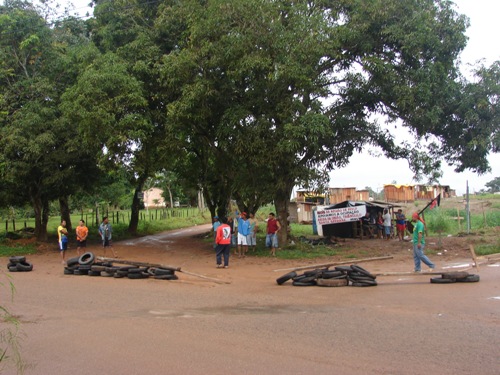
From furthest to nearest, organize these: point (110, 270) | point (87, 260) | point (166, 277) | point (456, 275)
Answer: point (87, 260) → point (110, 270) → point (166, 277) → point (456, 275)

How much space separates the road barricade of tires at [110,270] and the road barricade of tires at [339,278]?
381 cm

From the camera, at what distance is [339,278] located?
10820mm

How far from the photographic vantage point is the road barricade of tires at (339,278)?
34.9 feet

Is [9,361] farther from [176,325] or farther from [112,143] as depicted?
[112,143]

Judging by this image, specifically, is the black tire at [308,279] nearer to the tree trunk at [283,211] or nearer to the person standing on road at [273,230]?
the person standing on road at [273,230]

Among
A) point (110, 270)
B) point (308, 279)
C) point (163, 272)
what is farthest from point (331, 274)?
point (110, 270)

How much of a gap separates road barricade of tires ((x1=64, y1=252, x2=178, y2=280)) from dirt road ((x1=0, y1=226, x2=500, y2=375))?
58 centimetres

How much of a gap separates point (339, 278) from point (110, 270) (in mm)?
6815

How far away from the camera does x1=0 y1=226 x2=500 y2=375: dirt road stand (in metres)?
5.32

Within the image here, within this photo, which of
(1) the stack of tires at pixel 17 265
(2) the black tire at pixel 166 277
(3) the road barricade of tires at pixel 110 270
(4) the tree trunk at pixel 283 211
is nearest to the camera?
(2) the black tire at pixel 166 277

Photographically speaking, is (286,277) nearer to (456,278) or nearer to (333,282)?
(333,282)

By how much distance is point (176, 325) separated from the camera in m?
7.25

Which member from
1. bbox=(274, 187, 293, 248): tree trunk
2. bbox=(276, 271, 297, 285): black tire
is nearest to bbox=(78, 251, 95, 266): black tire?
bbox=(276, 271, 297, 285): black tire

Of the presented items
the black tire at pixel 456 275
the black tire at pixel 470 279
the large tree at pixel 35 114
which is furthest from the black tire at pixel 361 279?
the large tree at pixel 35 114
